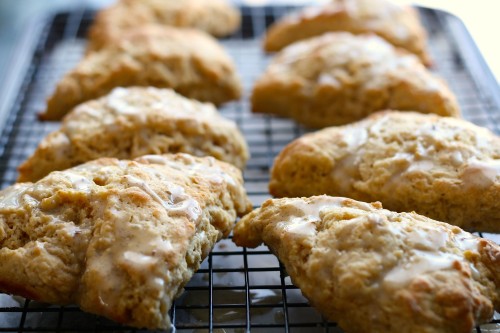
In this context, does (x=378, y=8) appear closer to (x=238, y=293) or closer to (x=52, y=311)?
(x=238, y=293)

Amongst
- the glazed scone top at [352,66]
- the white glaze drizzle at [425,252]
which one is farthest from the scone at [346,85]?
the white glaze drizzle at [425,252]

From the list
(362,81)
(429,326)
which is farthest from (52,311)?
(362,81)

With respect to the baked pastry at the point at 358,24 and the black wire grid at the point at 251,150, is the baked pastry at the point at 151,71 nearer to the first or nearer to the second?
the black wire grid at the point at 251,150

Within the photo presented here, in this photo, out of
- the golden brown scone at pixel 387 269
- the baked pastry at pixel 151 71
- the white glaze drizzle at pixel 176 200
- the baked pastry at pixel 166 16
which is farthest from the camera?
the baked pastry at pixel 166 16

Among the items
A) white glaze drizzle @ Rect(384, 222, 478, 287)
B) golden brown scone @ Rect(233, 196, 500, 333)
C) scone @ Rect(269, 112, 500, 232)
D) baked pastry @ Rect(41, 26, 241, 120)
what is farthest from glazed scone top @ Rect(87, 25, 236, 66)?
white glaze drizzle @ Rect(384, 222, 478, 287)

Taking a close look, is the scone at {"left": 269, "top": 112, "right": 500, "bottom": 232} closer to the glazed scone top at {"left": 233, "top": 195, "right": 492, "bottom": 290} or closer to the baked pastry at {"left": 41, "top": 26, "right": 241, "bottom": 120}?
the glazed scone top at {"left": 233, "top": 195, "right": 492, "bottom": 290}

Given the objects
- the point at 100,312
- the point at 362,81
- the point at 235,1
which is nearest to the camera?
the point at 100,312

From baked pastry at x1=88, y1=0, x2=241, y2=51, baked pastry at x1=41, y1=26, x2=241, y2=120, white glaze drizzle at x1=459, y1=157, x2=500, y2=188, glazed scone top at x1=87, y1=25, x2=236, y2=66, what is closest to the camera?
white glaze drizzle at x1=459, y1=157, x2=500, y2=188
